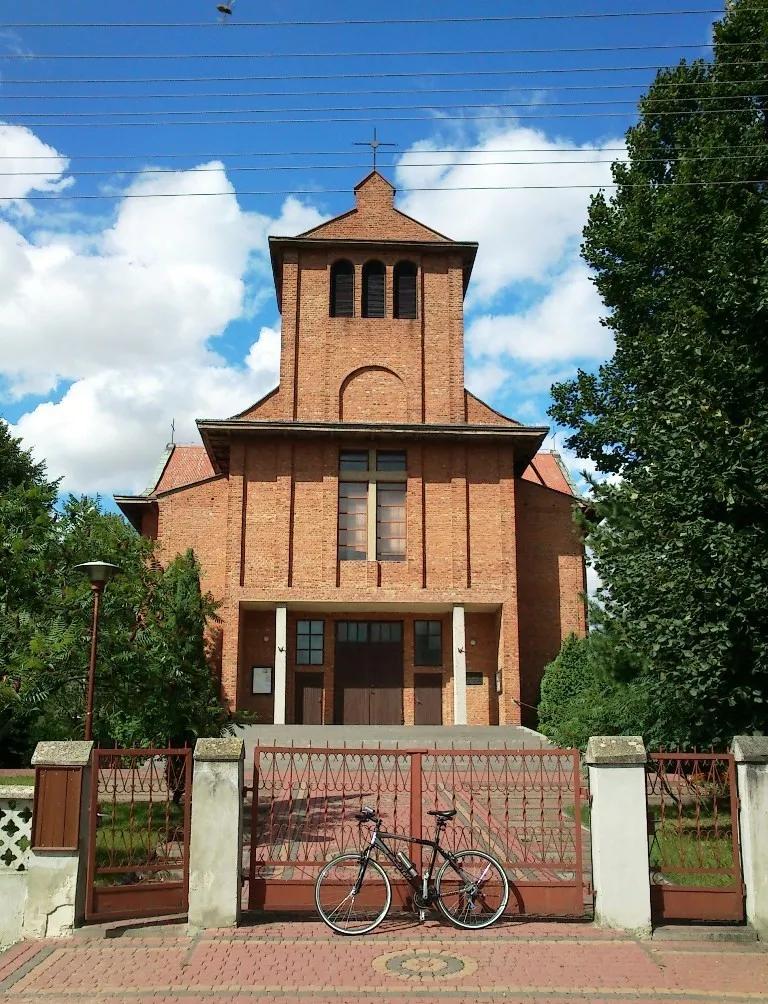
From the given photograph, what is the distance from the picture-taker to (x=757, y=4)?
53.4 ft

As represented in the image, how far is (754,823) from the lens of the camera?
27.2ft

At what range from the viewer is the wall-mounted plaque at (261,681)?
26.9 metres

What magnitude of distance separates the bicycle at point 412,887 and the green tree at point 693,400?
13.0 ft

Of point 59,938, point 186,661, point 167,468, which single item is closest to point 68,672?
point 186,661

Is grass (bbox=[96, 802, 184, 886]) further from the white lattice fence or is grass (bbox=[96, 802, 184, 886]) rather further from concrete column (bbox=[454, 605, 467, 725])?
concrete column (bbox=[454, 605, 467, 725])

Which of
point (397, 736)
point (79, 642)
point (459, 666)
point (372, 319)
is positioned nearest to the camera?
point (79, 642)

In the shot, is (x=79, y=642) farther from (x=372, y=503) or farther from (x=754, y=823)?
(x=372, y=503)

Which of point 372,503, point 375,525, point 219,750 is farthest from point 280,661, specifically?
point 219,750

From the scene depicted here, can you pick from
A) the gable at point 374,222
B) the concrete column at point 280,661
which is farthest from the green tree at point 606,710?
the gable at point 374,222

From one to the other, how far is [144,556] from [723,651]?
11392mm

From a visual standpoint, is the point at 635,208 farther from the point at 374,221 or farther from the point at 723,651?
the point at 374,221

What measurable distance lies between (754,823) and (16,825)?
22.9ft

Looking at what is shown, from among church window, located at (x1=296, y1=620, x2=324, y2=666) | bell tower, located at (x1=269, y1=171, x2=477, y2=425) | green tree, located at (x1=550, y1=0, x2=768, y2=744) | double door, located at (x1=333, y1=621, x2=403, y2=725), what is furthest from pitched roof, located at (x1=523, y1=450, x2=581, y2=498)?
green tree, located at (x1=550, y1=0, x2=768, y2=744)

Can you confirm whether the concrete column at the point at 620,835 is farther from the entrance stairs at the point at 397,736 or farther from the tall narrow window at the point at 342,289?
the tall narrow window at the point at 342,289
